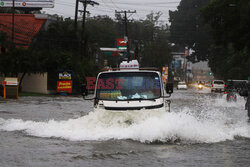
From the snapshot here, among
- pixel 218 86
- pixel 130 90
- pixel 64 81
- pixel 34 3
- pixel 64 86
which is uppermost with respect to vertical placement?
pixel 34 3

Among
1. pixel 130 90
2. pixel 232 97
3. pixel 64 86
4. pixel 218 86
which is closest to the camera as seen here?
pixel 130 90

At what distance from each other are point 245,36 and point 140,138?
2836 centimetres

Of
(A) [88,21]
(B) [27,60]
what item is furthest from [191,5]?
(B) [27,60]

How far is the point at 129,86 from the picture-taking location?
47.9 ft

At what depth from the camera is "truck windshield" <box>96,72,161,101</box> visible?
14406 millimetres

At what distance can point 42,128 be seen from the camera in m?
15.4

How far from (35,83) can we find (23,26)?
359 inches

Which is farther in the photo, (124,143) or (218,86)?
(218,86)

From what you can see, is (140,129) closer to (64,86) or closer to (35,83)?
(64,86)

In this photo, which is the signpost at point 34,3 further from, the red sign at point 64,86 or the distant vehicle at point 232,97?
the distant vehicle at point 232,97

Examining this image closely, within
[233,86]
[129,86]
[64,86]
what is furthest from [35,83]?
[129,86]

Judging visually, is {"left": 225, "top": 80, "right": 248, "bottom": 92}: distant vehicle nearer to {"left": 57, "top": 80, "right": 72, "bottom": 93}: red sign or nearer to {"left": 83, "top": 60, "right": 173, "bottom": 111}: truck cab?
{"left": 57, "top": 80, "right": 72, "bottom": 93}: red sign

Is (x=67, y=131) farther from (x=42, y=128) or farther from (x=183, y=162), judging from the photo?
(x=183, y=162)

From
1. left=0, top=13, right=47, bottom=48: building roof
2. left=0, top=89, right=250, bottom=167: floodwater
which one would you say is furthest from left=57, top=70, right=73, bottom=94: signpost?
left=0, top=89, right=250, bottom=167: floodwater
